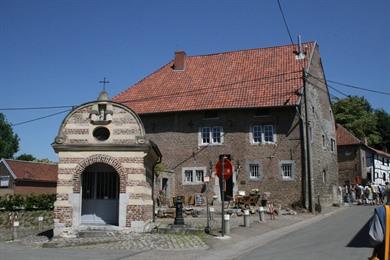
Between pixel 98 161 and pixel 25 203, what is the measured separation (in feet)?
52.9

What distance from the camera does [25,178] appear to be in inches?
1857

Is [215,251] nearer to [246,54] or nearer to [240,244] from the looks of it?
[240,244]

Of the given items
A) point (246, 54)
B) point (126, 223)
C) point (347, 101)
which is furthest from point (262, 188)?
point (347, 101)

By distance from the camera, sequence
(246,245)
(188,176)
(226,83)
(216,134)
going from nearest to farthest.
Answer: (246,245) < (216,134) < (188,176) < (226,83)

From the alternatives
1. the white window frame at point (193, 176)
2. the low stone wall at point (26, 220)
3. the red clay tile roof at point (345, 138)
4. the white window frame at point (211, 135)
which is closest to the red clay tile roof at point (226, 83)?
the white window frame at point (211, 135)

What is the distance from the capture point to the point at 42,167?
2004 inches

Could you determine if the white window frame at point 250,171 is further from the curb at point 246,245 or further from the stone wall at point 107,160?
→ the stone wall at point 107,160

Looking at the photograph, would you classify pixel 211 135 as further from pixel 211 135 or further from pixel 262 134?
pixel 262 134

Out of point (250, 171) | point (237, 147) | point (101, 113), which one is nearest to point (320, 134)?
point (250, 171)

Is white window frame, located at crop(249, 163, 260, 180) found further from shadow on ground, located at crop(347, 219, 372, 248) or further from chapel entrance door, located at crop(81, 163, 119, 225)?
chapel entrance door, located at crop(81, 163, 119, 225)

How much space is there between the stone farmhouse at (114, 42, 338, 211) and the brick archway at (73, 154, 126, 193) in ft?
38.4

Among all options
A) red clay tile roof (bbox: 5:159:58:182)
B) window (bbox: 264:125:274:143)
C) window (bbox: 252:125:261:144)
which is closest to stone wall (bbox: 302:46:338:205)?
window (bbox: 264:125:274:143)

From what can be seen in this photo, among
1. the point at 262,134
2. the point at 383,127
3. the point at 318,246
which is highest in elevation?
the point at 383,127

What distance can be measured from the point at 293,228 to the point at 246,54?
1883cm
